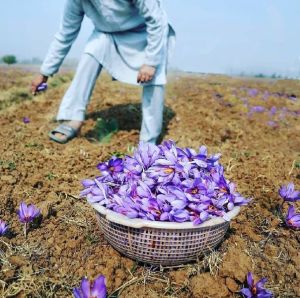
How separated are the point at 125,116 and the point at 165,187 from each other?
2.58 meters

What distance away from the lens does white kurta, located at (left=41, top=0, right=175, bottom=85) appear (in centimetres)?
317

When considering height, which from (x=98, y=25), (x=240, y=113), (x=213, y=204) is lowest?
(x=240, y=113)

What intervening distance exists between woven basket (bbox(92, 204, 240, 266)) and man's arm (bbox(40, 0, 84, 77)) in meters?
2.07

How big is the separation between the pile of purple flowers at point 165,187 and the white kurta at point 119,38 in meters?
1.50

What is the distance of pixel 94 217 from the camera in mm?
2152

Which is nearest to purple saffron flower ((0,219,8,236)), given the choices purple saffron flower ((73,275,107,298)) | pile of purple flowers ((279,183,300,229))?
purple saffron flower ((73,275,107,298))

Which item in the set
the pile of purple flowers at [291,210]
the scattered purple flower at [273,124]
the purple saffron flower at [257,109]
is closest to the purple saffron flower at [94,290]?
the pile of purple flowers at [291,210]

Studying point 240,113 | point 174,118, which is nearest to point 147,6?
point 174,118

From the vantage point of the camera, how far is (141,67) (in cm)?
324

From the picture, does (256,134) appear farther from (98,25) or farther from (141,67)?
(98,25)

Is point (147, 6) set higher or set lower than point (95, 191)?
higher

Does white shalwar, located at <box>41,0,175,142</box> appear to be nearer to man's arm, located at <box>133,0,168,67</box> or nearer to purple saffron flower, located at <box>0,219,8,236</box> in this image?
man's arm, located at <box>133,0,168,67</box>

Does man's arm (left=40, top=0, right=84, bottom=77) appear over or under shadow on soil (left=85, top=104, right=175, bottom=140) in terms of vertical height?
over

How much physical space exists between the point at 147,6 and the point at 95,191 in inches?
70.1
